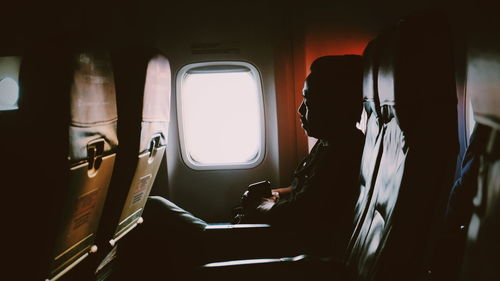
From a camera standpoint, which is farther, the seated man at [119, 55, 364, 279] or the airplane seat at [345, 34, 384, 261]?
the seated man at [119, 55, 364, 279]

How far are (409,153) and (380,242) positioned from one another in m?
0.28

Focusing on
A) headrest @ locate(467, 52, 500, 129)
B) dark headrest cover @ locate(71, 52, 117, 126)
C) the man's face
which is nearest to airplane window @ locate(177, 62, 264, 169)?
the man's face

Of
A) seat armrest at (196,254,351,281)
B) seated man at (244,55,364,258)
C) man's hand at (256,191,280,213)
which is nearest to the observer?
seat armrest at (196,254,351,281)

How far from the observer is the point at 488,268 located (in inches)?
26.0

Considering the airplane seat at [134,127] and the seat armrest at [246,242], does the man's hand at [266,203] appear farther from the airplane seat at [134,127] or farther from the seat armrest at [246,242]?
the airplane seat at [134,127]

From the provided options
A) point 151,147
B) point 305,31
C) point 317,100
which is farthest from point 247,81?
point 151,147

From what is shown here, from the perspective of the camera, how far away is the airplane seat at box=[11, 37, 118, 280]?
1.06 m

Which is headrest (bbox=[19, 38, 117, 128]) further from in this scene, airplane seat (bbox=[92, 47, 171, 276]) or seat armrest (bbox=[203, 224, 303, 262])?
seat armrest (bbox=[203, 224, 303, 262])

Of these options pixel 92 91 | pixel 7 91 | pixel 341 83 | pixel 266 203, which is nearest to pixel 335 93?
pixel 341 83

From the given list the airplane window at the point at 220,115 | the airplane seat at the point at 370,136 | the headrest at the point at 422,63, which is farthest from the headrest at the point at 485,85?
the airplane window at the point at 220,115

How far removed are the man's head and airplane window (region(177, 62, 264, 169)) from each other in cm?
134

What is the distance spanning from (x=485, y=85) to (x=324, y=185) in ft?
5.17

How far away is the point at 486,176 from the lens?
71cm

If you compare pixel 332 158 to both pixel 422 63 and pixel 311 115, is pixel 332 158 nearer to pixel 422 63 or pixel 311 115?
pixel 311 115
